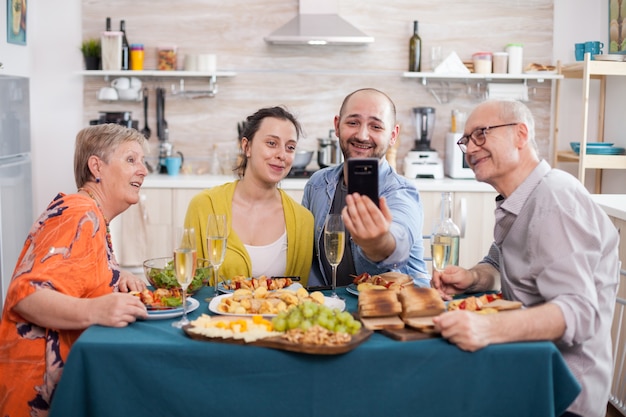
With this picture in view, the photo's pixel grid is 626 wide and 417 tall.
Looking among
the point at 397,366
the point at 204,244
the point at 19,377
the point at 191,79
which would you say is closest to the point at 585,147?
the point at 191,79

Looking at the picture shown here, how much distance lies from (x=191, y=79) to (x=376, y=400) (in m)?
4.17

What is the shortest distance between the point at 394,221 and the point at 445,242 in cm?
32

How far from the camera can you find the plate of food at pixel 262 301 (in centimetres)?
201

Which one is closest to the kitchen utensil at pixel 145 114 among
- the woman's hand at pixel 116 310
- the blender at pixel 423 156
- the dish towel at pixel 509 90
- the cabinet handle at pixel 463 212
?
the blender at pixel 423 156

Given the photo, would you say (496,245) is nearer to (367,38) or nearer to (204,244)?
(204,244)

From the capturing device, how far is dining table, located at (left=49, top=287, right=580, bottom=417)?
1.77m

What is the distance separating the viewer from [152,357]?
5.83 feet

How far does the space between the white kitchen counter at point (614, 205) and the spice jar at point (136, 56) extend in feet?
10.5

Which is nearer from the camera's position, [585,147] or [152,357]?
[152,357]

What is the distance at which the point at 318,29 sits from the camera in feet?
16.9

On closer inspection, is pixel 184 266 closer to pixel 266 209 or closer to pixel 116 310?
pixel 116 310

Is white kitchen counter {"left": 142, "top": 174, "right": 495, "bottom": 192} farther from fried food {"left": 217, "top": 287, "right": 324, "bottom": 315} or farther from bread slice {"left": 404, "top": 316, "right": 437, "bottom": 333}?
bread slice {"left": 404, "top": 316, "right": 437, "bottom": 333}

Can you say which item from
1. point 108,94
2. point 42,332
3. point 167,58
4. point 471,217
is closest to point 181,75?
point 167,58

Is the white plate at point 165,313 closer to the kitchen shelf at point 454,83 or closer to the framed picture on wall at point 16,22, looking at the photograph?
the framed picture on wall at point 16,22
